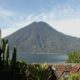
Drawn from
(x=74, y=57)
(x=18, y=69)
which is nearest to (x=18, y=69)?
(x=18, y=69)

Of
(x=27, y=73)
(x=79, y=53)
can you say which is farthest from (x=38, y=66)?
(x=79, y=53)

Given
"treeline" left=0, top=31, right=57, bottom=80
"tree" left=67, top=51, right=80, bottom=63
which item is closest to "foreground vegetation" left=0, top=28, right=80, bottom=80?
"treeline" left=0, top=31, right=57, bottom=80

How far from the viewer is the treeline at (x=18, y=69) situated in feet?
54.1

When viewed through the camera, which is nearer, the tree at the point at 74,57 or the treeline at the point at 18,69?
the treeline at the point at 18,69

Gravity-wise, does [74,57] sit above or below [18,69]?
above

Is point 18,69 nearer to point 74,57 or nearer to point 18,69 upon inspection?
point 18,69

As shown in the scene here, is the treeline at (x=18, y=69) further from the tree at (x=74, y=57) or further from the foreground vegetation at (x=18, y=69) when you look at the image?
the tree at (x=74, y=57)

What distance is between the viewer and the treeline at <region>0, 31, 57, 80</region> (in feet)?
54.1

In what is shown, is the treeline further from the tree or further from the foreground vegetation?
the tree

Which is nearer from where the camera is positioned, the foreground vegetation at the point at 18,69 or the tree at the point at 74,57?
the foreground vegetation at the point at 18,69

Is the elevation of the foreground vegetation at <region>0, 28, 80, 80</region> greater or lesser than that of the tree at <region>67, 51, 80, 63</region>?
lesser

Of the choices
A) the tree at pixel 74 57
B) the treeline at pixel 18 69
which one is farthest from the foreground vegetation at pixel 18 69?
the tree at pixel 74 57

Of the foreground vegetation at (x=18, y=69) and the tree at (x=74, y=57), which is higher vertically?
the tree at (x=74, y=57)

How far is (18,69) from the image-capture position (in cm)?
1745
